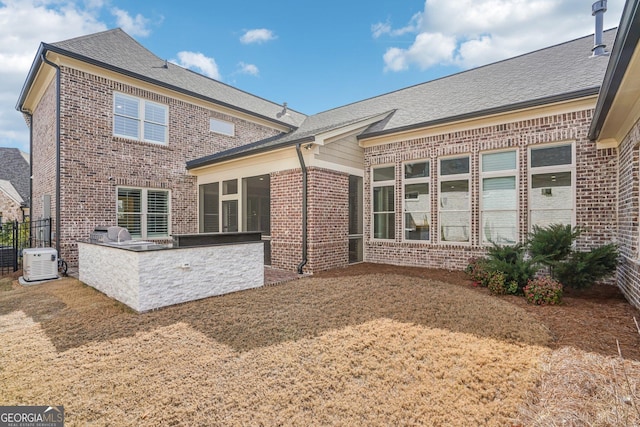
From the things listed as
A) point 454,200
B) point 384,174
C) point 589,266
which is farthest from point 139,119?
point 589,266

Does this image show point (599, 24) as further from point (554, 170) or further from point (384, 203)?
point (384, 203)

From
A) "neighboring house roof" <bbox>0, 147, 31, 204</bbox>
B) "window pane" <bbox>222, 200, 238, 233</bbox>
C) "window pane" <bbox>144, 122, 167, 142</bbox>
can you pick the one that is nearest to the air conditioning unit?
"window pane" <bbox>222, 200, 238, 233</bbox>

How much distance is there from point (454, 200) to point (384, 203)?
203 centimetres

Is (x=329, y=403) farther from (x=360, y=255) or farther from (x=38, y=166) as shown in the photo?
(x=38, y=166)

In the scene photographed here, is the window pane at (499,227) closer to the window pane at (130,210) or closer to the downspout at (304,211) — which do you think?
the downspout at (304,211)

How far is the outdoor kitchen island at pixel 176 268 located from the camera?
502 cm

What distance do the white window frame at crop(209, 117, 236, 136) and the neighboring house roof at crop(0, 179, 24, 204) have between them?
14391 millimetres

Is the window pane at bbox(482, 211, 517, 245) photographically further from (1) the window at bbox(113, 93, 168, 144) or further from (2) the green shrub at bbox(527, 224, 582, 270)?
(1) the window at bbox(113, 93, 168, 144)

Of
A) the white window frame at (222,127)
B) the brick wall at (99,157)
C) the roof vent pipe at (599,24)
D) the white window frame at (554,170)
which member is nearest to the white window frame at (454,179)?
the white window frame at (554,170)

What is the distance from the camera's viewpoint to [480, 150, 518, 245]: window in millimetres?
→ 7344

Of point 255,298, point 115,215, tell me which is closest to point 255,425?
point 255,298

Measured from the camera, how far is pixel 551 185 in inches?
272

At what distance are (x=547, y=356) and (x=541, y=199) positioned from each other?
4.99m

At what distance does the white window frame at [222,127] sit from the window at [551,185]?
10.6m
